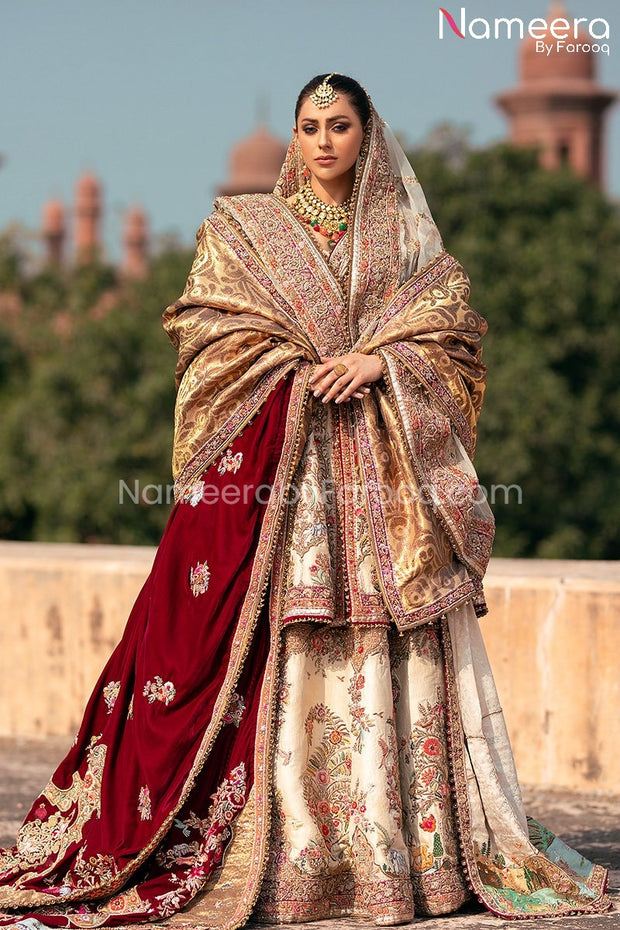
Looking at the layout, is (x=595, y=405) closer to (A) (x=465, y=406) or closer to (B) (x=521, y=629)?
(B) (x=521, y=629)

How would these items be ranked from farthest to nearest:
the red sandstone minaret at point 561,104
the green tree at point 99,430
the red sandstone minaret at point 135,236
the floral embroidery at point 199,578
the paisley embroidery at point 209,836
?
the red sandstone minaret at point 135,236 → the red sandstone minaret at point 561,104 → the green tree at point 99,430 → the floral embroidery at point 199,578 → the paisley embroidery at point 209,836

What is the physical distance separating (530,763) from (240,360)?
2.43 metres

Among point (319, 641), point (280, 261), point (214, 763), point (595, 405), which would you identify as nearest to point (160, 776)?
point (214, 763)

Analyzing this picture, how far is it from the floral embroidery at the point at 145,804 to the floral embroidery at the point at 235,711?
0.85 feet

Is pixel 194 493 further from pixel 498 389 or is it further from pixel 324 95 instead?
pixel 498 389

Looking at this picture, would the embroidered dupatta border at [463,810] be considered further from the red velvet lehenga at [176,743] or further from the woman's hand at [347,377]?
the woman's hand at [347,377]

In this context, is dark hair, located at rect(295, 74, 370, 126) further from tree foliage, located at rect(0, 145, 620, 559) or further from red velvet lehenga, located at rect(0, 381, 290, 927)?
tree foliage, located at rect(0, 145, 620, 559)

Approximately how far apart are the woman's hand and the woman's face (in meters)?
0.50

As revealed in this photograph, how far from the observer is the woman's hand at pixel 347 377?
4.00 meters

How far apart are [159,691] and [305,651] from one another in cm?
37

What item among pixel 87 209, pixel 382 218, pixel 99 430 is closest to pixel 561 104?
pixel 87 209

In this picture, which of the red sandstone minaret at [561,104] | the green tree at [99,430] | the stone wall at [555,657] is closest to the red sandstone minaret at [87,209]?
the red sandstone minaret at [561,104]

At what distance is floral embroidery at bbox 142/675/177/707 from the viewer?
3.94 meters

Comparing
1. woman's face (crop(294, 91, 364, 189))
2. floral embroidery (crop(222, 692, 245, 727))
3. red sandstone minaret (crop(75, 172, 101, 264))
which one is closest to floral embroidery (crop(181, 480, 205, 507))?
floral embroidery (crop(222, 692, 245, 727))
